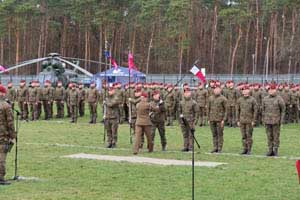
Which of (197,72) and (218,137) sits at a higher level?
(197,72)

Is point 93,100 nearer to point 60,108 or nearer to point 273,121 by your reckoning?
point 60,108

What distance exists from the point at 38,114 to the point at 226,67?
3487cm

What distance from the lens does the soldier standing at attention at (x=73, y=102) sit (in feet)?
99.4

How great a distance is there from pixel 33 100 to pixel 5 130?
1882 cm

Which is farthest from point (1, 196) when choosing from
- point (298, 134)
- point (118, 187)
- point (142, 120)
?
point (298, 134)

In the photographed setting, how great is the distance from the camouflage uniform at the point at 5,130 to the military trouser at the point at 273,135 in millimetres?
7884

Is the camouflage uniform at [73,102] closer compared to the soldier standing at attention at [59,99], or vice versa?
the camouflage uniform at [73,102]

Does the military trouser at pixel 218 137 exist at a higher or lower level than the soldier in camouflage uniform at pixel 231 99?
lower

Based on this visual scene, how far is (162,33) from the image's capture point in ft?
218

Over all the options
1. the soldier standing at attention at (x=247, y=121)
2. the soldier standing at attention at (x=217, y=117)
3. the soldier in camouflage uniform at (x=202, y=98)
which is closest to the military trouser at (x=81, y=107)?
the soldier in camouflage uniform at (x=202, y=98)

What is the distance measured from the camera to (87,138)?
2280 centimetres

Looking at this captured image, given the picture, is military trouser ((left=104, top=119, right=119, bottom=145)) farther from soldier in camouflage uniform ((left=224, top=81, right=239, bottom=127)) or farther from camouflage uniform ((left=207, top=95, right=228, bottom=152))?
soldier in camouflage uniform ((left=224, top=81, right=239, bottom=127))

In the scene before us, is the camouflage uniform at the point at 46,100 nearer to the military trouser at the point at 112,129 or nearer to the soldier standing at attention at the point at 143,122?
the military trouser at the point at 112,129

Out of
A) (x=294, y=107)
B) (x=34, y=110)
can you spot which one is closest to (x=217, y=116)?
(x=294, y=107)
